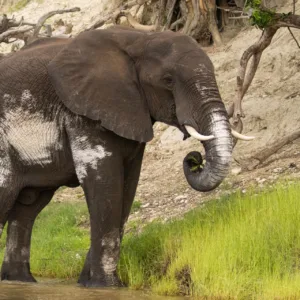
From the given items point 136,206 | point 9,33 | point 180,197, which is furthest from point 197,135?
point 9,33

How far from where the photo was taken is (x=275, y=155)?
45.7 feet

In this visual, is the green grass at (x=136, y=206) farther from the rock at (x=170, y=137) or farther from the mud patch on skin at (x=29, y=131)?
the mud patch on skin at (x=29, y=131)

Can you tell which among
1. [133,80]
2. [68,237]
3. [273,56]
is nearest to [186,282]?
[133,80]

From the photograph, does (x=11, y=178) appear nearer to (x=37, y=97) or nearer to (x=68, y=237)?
(x=37, y=97)

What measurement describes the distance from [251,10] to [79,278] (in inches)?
179

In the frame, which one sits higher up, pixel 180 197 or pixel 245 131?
pixel 245 131

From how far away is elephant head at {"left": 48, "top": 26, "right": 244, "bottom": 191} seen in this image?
28.8ft

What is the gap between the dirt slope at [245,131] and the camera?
512 inches

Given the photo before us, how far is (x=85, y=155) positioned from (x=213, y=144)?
1.30 m

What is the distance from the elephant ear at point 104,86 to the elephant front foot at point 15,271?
198 centimetres

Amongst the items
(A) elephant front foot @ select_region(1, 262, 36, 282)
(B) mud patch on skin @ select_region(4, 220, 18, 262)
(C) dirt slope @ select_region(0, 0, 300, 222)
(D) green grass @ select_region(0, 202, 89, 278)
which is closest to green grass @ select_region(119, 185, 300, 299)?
(D) green grass @ select_region(0, 202, 89, 278)

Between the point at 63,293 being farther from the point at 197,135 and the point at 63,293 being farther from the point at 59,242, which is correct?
the point at 59,242

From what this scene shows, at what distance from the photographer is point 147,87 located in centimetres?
938

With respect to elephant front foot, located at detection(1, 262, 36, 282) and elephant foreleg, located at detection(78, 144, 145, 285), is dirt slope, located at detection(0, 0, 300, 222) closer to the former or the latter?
elephant front foot, located at detection(1, 262, 36, 282)
